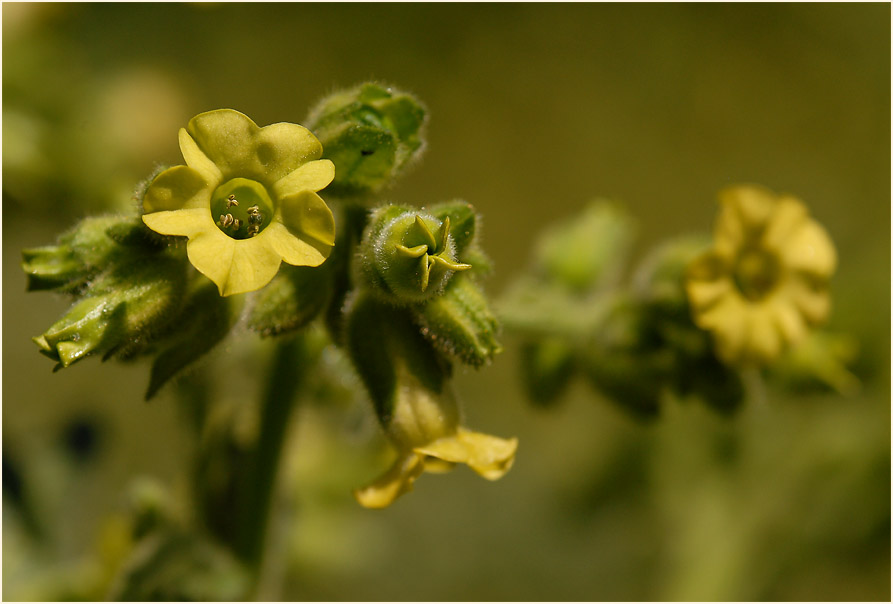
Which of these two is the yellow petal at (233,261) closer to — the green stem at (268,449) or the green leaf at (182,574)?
the green stem at (268,449)

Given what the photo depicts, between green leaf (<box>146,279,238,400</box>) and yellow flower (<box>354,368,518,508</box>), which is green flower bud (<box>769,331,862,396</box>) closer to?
yellow flower (<box>354,368,518,508</box>)

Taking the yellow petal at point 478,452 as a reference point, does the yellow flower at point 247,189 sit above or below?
above

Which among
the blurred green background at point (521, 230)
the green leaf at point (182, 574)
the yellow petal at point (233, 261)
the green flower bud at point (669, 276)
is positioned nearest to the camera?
the yellow petal at point (233, 261)

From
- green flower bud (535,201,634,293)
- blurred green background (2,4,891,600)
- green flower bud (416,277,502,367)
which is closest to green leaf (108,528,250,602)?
blurred green background (2,4,891,600)

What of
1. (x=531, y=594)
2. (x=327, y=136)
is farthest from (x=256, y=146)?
(x=531, y=594)

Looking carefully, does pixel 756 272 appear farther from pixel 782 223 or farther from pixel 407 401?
pixel 407 401

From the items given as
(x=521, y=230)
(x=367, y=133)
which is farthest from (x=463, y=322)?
(x=521, y=230)

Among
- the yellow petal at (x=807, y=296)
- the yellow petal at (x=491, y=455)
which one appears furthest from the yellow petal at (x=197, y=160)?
the yellow petal at (x=807, y=296)
